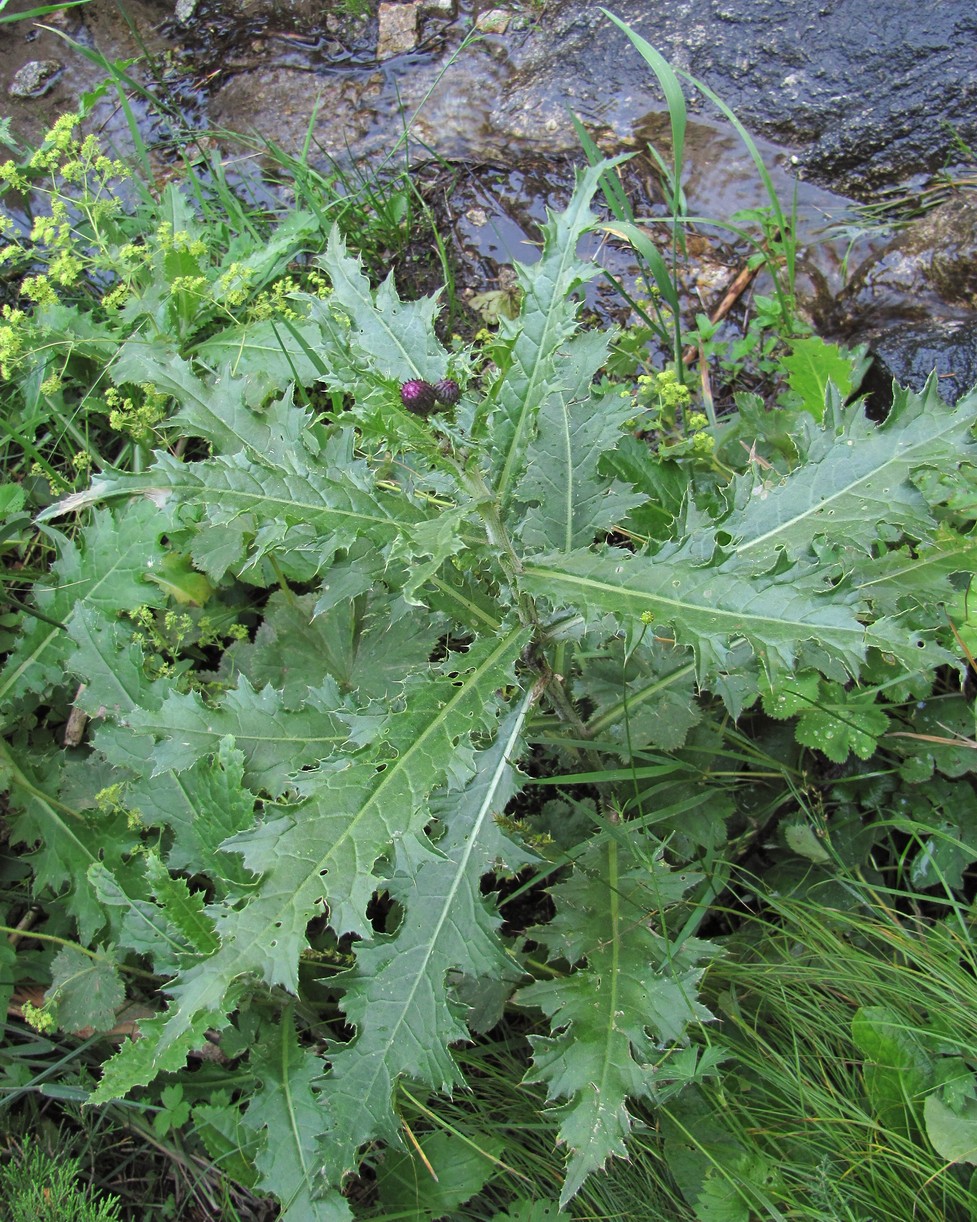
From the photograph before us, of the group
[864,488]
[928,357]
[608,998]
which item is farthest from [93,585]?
[928,357]

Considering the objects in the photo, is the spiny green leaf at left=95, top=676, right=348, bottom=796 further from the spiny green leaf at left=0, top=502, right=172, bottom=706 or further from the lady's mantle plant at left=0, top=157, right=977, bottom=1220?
the spiny green leaf at left=0, top=502, right=172, bottom=706

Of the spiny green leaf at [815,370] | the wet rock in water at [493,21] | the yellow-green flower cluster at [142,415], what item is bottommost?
the spiny green leaf at [815,370]

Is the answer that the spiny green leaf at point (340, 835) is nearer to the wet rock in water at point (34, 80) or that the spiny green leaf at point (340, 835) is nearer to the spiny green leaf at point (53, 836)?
the spiny green leaf at point (53, 836)

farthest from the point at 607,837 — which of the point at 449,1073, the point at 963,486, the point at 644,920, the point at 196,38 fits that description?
the point at 196,38

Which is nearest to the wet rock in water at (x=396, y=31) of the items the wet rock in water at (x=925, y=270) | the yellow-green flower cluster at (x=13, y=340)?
the yellow-green flower cluster at (x=13, y=340)

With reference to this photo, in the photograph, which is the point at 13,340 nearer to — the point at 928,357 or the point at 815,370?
the point at 815,370

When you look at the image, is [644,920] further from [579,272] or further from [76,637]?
[76,637]
